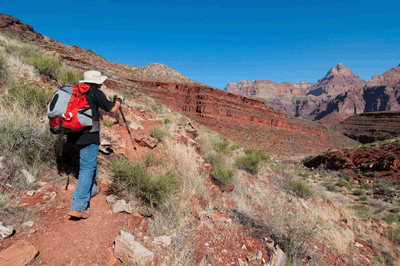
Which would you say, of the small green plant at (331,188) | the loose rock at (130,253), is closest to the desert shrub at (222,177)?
the loose rock at (130,253)

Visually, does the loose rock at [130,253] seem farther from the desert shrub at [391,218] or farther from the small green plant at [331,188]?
the small green plant at [331,188]

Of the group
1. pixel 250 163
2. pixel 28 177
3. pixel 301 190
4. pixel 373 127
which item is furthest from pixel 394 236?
pixel 373 127

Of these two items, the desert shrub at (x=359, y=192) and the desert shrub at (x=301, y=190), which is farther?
the desert shrub at (x=359, y=192)

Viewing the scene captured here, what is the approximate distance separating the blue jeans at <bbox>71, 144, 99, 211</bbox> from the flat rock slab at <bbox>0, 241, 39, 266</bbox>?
1.82ft

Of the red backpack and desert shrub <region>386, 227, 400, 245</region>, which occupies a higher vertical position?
the red backpack

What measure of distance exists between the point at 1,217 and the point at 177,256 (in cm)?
191

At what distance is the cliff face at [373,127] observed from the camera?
5444cm

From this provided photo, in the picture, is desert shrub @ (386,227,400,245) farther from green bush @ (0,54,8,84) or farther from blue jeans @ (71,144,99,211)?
green bush @ (0,54,8,84)

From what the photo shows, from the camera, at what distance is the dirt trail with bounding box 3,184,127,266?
1.71 meters

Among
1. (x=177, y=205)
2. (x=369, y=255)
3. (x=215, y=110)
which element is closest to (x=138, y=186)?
(x=177, y=205)

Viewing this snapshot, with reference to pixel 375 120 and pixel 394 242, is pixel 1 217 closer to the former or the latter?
pixel 394 242

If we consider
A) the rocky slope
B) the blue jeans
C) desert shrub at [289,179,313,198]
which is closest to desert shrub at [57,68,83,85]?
the blue jeans

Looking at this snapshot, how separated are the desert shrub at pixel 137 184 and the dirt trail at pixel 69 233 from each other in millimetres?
342

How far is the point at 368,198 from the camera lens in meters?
8.23
